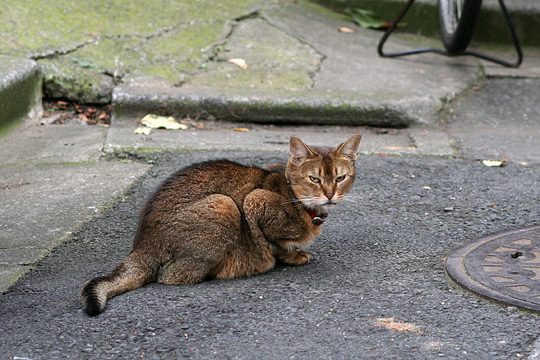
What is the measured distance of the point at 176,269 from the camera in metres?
3.95

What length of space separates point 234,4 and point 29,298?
14.7 ft

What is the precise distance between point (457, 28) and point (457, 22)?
19 centimetres

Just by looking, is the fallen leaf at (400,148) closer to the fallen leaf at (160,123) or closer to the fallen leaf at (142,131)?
the fallen leaf at (160,123)

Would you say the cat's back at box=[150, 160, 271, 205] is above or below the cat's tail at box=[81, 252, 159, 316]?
above

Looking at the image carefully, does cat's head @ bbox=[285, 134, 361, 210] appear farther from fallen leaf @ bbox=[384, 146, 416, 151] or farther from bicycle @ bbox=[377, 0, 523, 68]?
bicycle @ bbox=[377, 0, 523, 68]

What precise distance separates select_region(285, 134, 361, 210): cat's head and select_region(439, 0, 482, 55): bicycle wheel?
307 centimetres

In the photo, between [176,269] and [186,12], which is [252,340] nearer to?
[176,269]

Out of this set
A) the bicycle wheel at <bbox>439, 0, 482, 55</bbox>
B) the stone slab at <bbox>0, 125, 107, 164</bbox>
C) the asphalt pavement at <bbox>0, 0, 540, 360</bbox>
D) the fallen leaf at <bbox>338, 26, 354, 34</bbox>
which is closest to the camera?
the asphalt pavement at <bbox>0, 0, 540, 360</bbox>

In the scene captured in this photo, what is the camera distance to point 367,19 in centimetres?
816

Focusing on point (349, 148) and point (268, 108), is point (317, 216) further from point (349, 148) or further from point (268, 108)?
point (268, 108)

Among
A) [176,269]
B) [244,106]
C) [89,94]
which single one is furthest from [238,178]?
[89,94]

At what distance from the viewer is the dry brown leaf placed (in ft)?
11.6

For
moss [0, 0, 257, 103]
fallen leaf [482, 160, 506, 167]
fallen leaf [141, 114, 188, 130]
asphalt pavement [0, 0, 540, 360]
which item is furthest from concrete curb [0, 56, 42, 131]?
fallen leaf [482, 160, 506, 167]

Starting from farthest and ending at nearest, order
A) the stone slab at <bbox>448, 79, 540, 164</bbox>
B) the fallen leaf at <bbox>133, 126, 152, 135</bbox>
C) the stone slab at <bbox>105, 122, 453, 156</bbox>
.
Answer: the fallen leaf at <bbox>133, 126, 152, 135</bbox> → the stone slab at <bbox>448, 79, 540, 164</bbox> → the stone slab at <bbox>105, 122, 453, 156</bbox>
